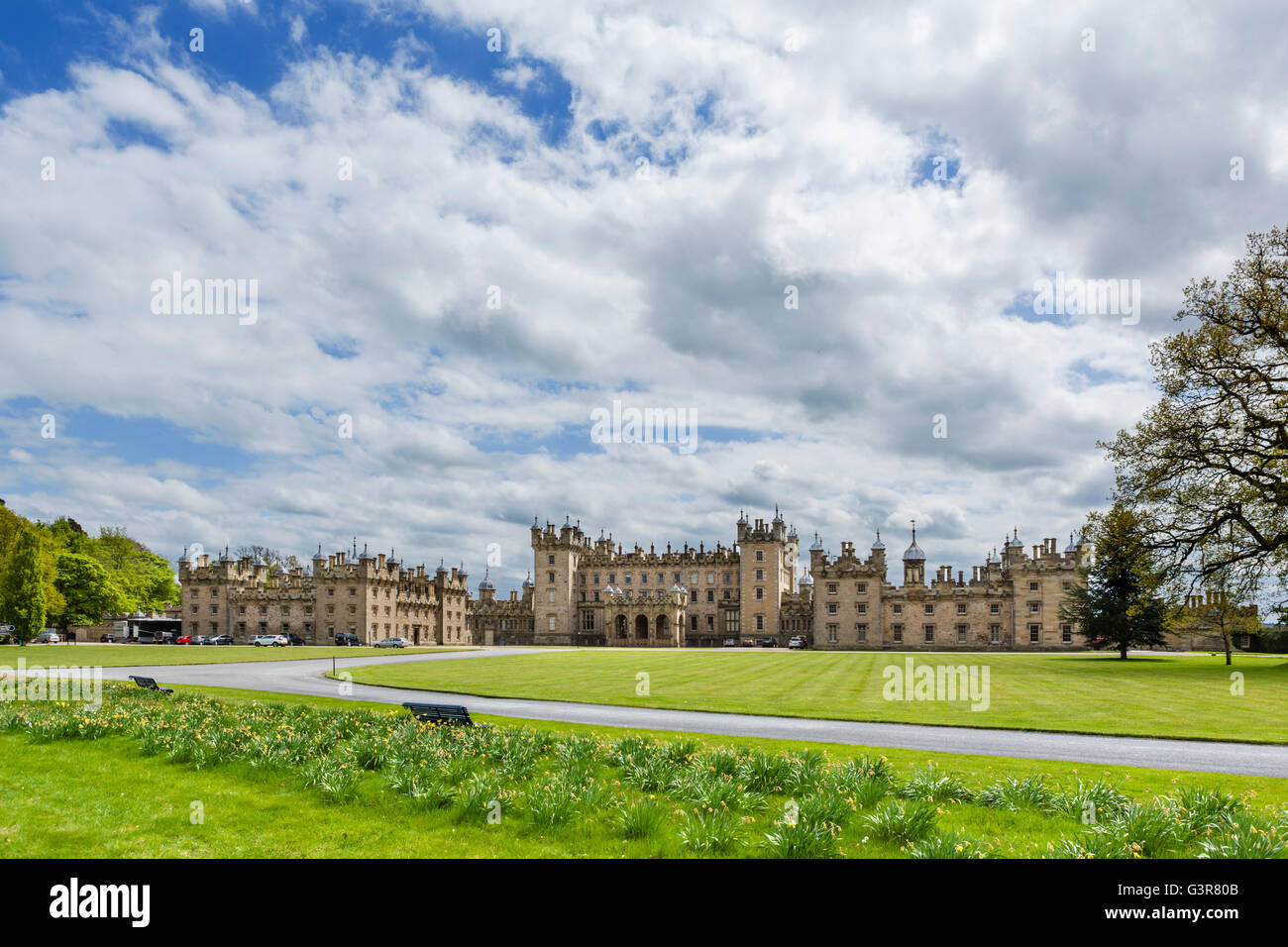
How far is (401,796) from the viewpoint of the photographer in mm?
10789

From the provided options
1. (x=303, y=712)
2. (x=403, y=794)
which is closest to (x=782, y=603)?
(x=303, y=712)

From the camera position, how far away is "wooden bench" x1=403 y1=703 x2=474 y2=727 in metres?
15.9

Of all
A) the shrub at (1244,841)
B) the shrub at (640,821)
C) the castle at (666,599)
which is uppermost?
the shrub at (1244,841)

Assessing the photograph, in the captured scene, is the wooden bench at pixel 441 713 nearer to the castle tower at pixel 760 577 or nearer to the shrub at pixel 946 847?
the shrub at pixel 946 847

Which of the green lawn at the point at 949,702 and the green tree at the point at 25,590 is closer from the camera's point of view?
the green lawn at the point at 949,702

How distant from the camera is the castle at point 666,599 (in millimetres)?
78438

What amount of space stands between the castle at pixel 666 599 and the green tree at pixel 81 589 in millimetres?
12028

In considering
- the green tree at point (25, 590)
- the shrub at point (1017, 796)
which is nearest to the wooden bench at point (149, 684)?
the shrub at point (1017, 796)

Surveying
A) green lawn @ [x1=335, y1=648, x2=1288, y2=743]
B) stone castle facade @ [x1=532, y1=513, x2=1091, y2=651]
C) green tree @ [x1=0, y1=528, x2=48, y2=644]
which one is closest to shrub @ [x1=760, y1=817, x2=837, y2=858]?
green lawn @ [x1=335, y1=648, x2=1288, y2=743]

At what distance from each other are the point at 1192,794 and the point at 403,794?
997cm

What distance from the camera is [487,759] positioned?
12977mm

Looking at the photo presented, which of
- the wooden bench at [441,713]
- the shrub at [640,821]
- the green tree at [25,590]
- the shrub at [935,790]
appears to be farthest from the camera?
the green tree at [25,590]

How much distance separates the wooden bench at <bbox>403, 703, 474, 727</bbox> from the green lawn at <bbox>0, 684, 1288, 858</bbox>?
786mm

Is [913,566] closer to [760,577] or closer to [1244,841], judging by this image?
[760,577]
